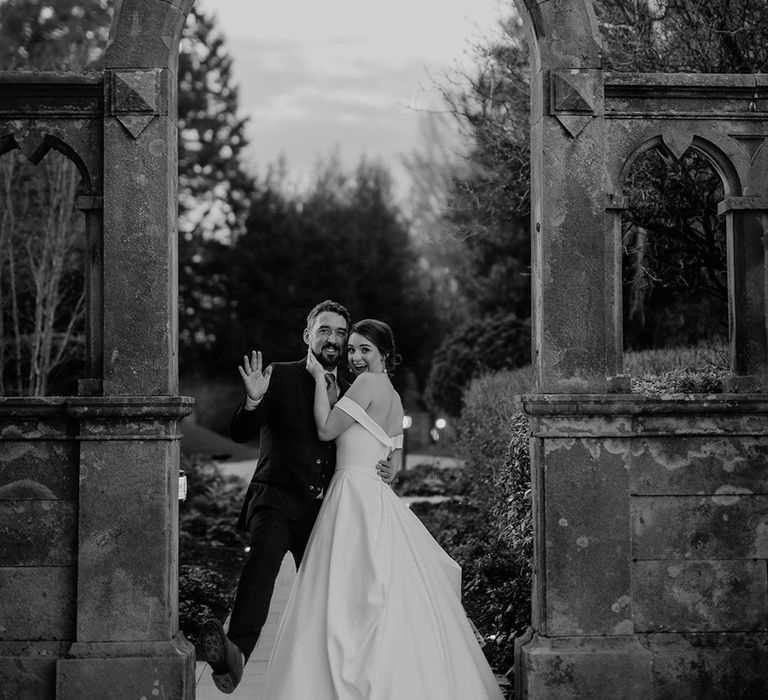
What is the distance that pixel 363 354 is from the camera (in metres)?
5.38

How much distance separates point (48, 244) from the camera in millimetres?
14133

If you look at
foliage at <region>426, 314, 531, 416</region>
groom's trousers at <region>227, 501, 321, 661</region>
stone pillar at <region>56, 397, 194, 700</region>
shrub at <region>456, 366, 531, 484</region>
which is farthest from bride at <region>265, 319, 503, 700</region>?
foliage at <region>426, 314, 531, 416</region>

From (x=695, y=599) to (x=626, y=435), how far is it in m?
0.92

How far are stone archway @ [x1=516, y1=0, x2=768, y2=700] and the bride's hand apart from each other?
1119 millimetres

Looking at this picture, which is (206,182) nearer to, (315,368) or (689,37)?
(689,37)

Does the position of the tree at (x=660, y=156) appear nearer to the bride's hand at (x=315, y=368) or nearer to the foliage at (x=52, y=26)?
the bride's hand at (x=315, y=368)

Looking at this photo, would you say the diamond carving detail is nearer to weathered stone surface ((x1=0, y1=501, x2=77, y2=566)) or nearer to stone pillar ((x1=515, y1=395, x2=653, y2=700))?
weathered stone surface ((x1=0, y1=501, x2=77, y2=566))

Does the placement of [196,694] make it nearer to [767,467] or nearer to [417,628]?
[417,628]

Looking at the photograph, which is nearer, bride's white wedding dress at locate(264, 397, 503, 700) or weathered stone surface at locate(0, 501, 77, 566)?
bride's white wedding dress at locate(264, 397, 503, 700)

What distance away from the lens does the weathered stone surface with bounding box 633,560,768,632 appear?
5.13 m

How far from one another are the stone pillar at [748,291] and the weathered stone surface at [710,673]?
1.38 meters

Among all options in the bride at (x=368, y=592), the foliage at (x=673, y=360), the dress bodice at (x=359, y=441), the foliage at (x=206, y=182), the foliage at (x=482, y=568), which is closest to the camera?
the bride at (x=368, y=592)

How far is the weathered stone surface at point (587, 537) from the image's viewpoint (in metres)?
5.08

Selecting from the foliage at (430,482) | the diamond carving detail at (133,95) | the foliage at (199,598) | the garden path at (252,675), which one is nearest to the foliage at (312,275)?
the foliage at (430,482)
